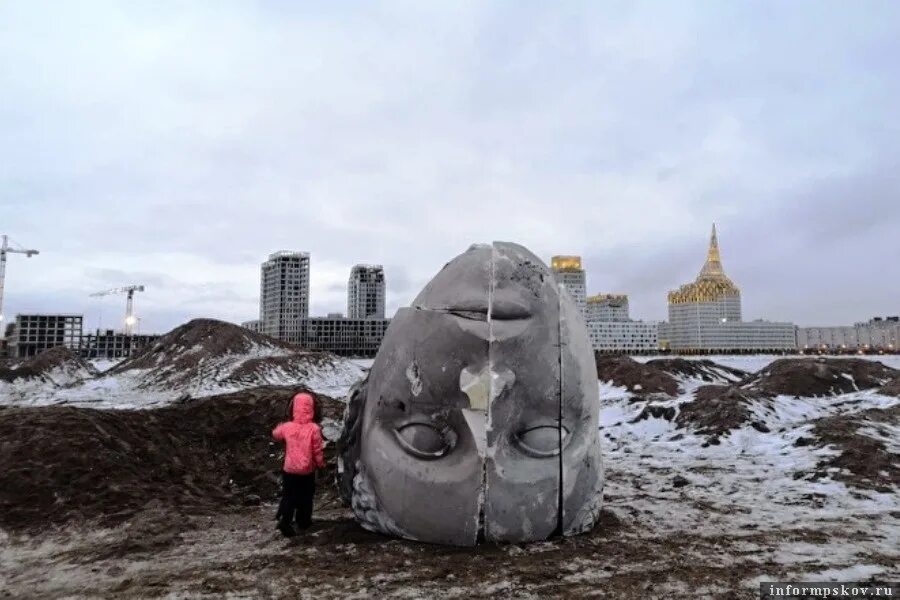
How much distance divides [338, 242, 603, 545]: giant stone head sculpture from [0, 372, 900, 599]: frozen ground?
0.30m

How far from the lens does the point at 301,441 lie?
6.66 m

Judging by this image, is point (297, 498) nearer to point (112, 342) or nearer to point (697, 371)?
point (697, 371)

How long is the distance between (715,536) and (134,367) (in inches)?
1378

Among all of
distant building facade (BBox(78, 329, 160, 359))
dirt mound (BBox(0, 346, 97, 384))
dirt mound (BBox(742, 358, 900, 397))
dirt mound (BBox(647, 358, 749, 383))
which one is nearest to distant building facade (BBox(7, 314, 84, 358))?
distant building facade (BBox(78, 329, 160, 359))

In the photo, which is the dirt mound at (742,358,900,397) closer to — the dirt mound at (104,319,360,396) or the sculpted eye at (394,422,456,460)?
the sculpted eye at (394,422,456,460)

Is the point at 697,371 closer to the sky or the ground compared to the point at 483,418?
closer to the ground

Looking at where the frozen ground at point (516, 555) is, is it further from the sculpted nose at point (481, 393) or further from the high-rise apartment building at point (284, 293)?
the high-rise apartment building at point (284, 293)

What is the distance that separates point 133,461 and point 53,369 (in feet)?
101

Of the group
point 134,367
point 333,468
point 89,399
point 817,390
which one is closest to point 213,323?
point 134,367

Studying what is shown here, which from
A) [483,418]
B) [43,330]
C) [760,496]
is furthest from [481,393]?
[43,330]

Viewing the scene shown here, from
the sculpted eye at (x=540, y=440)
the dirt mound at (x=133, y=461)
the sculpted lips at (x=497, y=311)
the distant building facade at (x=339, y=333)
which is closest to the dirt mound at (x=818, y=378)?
the sculpted eye at (x=540, y=440)

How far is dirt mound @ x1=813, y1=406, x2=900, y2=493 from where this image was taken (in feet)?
29.4

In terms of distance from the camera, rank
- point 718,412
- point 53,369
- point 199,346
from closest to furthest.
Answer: point 718,412
point 53,369
point 199,346

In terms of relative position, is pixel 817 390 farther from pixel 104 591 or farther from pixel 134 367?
pixel 134 367
